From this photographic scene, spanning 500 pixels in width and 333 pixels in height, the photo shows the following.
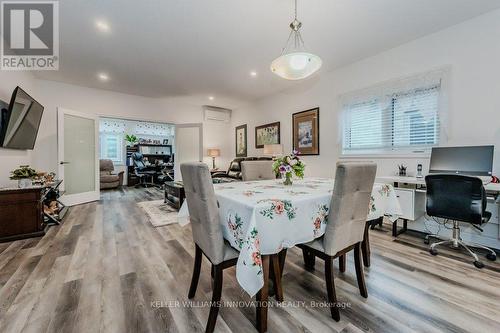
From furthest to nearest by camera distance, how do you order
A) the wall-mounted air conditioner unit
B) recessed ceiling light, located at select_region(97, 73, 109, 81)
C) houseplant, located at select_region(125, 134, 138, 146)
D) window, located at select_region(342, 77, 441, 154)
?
houseplant, located at select_region(125, 134, 138, 146), the wall-mounted air conditioner unit, recessed ceiling light, located at select_region(97, 73, 109, 81), window, located at select_region(342, 77, 441, 154)

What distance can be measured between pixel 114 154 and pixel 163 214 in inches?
230

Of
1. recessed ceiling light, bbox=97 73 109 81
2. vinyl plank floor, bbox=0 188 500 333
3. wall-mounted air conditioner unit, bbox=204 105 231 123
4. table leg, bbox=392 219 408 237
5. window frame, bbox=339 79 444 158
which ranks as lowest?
vinyl plank floor, bbox=0 188 500 333

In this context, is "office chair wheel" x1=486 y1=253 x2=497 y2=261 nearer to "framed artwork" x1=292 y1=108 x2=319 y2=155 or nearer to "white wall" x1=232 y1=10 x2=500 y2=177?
"white wall" x1=232 y1=10 x2=500 y2=177

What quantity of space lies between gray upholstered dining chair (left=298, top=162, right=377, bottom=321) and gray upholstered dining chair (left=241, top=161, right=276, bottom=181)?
1.22 m

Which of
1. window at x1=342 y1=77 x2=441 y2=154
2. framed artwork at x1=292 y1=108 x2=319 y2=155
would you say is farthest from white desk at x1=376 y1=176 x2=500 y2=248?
framed artwork at x1=292 y1=108 x2=319 y2=155

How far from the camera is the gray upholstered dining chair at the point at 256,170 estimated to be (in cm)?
257

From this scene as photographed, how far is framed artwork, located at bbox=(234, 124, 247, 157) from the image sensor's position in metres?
6.33

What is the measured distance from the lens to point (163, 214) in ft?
12.7

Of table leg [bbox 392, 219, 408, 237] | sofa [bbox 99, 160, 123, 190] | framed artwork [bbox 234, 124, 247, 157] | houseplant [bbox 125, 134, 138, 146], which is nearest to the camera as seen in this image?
table leg [bbox 392, 219, 408, 237]

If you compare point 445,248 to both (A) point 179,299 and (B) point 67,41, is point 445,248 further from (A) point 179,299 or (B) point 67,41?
(B) point 67,41

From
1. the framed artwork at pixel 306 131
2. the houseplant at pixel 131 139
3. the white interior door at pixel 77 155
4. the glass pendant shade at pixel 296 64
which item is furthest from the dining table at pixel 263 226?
the houseplant at pixel 131 139

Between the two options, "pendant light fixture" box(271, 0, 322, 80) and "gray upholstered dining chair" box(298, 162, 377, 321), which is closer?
"gray upholstered dining chair" box(298, 162, 377, 321)

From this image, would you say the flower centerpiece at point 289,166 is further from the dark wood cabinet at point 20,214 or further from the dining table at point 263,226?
the dark wood cabinet at point 20,214

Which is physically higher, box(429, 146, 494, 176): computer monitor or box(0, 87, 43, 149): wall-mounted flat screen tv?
box(0, 87, 43, 149): wall-mounted flat screen tv
